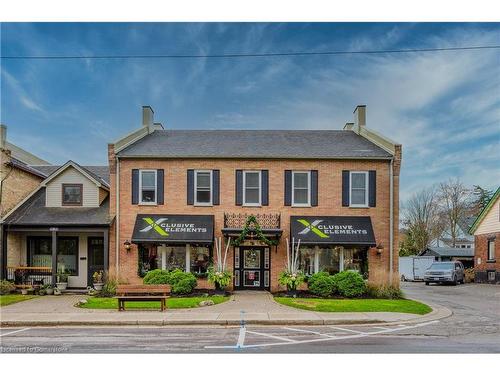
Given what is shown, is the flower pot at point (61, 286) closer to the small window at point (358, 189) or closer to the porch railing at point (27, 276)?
the porch railing at point (27, 276)

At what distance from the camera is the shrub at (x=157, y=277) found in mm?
20312

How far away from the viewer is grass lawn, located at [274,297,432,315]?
642 inches

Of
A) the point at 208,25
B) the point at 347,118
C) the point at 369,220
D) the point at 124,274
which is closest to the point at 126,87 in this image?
the point at 208,25

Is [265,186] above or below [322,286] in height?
above

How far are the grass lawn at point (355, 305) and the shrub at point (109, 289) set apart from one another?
697 centimetres

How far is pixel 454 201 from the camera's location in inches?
2400

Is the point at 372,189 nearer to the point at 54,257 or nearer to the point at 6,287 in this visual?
the point at 54,257

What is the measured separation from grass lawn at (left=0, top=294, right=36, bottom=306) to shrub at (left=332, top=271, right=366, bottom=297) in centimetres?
1262

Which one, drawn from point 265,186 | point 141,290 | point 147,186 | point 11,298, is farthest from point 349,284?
point 11,298

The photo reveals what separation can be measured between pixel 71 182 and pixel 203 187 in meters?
6.66

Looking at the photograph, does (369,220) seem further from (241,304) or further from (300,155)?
(241,304)

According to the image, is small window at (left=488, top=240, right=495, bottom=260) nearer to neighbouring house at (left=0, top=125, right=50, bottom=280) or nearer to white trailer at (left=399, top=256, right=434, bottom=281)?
white trailer at (left=399, top=256, right=434, bottom=281)

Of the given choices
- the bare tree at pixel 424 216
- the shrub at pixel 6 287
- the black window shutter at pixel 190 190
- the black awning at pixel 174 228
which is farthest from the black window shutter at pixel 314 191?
the bare tree at pixel 424 216

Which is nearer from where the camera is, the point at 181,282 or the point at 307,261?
the point at 181,282
